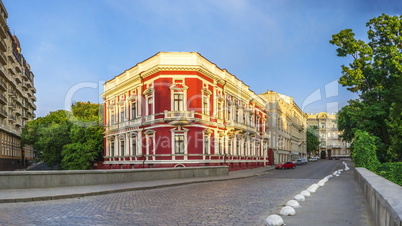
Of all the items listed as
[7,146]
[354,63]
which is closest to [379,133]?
[354,63]

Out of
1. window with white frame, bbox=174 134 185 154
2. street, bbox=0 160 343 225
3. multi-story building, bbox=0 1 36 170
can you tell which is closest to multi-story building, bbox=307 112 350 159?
multi-story building, bbox=0 1 36 170

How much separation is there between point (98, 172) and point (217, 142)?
20752 mm

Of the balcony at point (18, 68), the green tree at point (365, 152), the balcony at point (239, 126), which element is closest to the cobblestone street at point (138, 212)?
the green tree at point (365, 152)

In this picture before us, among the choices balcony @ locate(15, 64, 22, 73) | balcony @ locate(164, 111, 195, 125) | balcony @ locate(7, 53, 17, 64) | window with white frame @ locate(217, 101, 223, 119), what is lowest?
balcony @ locate(164, 111, 195, 125)

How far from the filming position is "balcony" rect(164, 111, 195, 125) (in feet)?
109

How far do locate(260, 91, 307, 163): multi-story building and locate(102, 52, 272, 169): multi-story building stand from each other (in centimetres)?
1821

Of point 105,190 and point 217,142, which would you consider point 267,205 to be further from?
point 217,142

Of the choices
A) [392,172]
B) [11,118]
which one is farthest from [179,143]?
[11,118]

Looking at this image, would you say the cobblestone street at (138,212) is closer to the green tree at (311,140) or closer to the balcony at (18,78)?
the balcony at (18,78)

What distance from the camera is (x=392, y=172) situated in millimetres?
22391

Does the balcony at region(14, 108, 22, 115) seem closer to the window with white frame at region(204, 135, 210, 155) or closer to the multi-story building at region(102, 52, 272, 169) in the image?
the multi-story building at region(102, 52, 272, 169)

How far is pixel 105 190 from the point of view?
15391 millimetres

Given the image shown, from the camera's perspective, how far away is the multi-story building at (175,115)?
3406 cm

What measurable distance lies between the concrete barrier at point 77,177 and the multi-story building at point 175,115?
8900 millimetres
